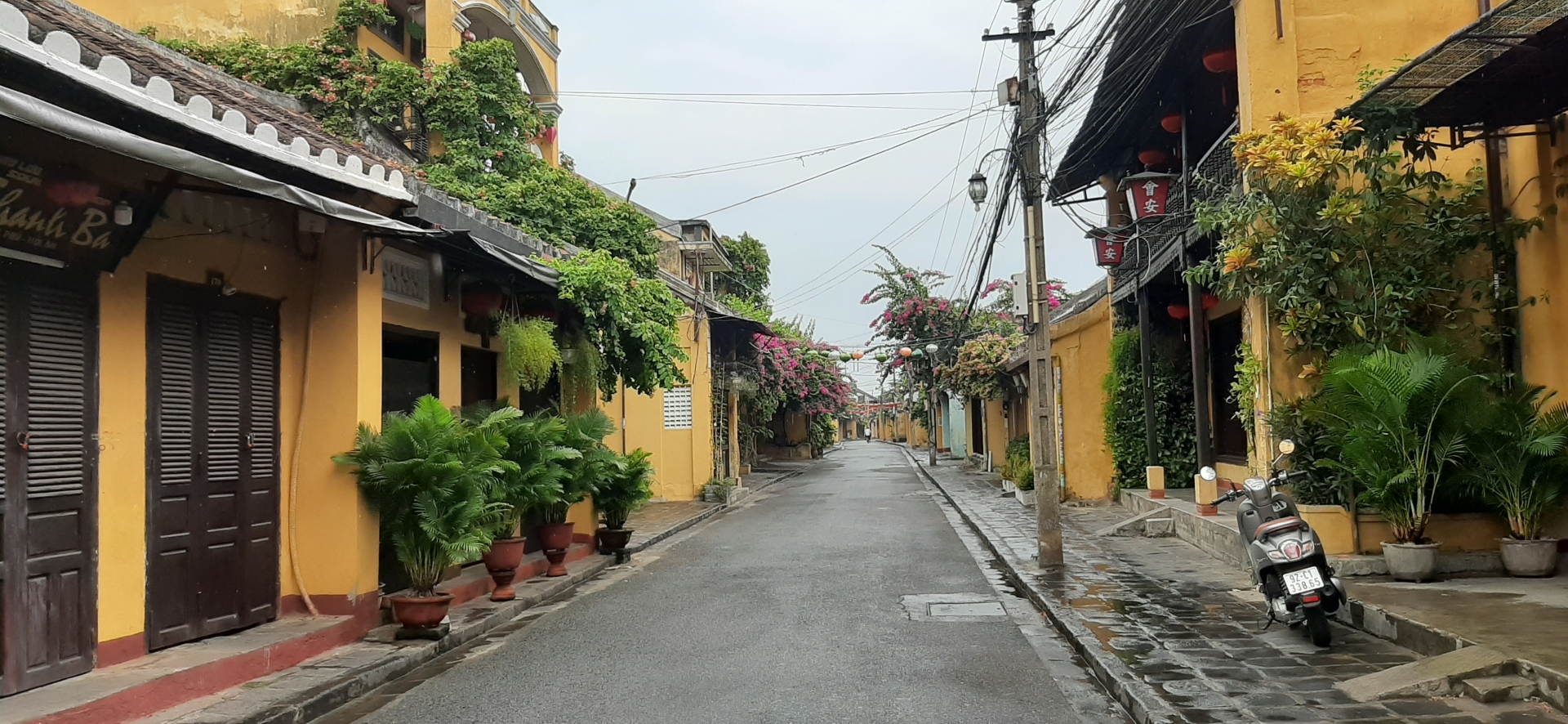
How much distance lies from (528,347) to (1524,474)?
30.5 ft

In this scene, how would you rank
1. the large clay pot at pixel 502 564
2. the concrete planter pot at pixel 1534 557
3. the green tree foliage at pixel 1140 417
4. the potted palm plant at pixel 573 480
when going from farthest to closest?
the green tree foliage at pixel 1140 417 → the potted palm plant at pixel 573 480 → the large clay pot at pixel 502 564 → the concrete planter pot at pixel 1534 557

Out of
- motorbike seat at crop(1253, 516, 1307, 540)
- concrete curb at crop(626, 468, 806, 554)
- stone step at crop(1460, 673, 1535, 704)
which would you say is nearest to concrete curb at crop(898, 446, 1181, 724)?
motorbike seat at crop(1253, 516, 1307, 540)

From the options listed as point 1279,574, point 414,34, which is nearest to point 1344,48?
point 1279,574

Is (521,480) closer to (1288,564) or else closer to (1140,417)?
(1288,564)

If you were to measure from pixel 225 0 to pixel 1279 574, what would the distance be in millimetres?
19545

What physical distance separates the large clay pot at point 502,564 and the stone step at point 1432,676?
24.1ft

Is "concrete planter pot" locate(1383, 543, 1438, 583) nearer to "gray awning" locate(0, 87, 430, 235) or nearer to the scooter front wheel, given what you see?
the scooter front wheel

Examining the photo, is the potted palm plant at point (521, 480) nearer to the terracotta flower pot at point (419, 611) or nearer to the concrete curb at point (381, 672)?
the concrete curb at point (381, 672)

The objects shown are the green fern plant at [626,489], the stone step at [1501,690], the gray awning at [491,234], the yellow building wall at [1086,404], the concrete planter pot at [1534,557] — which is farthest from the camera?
the yellow building wall at [1086,404]

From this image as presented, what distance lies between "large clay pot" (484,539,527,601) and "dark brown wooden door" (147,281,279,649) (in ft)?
7.77

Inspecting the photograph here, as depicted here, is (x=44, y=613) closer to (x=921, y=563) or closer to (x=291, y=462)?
(x=291, y=462)

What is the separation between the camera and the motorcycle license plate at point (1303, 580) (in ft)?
22.5

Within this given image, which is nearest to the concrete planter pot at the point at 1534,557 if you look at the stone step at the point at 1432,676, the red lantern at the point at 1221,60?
the stone step at the point at 1432,676

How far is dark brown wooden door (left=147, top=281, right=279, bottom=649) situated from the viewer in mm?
6934
